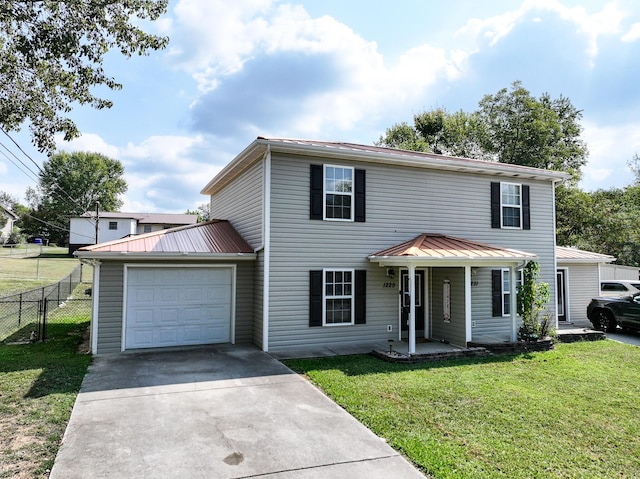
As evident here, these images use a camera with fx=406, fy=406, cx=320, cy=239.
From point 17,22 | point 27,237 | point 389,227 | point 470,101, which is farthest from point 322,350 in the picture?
point 27,237

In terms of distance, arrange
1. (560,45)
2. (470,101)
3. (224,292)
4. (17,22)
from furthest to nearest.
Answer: (470,101)
(560,45)
(224,292)
(17,22)

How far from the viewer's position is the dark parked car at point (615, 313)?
12479 mm

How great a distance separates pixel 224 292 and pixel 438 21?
9.07 meters

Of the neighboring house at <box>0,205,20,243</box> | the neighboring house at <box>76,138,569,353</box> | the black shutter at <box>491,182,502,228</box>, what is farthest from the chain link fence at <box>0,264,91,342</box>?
the neighboring house at <box>0,205,20,243</box>

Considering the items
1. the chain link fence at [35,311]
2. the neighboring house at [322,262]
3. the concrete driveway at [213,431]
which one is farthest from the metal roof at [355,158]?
the chain link fence at [35,311]

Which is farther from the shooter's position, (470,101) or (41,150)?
(470,101)

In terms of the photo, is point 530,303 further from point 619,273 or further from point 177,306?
point 619,273

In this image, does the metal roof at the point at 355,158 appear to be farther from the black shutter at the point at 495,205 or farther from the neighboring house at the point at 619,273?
the neighboring house at the point at 619,273

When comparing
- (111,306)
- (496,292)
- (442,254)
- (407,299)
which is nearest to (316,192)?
(442,254)

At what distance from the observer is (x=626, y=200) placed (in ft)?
102

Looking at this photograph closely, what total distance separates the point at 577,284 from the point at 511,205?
542 cm

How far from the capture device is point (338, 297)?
1028 cm

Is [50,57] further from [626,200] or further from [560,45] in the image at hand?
[626,200]

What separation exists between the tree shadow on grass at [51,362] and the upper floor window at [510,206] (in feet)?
36.7
